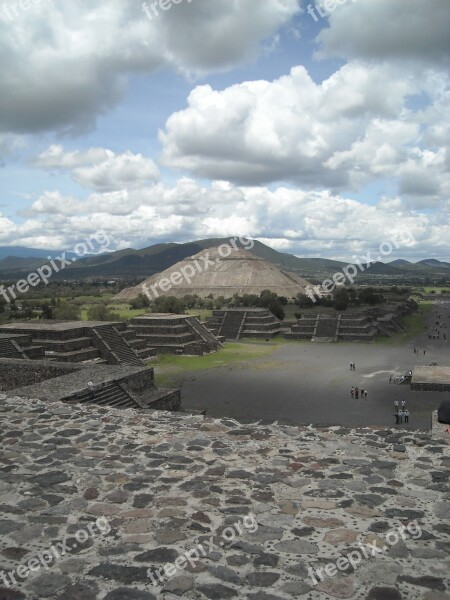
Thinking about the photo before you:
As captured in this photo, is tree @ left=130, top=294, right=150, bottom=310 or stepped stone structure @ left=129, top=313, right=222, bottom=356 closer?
stepped stone structure @ left=129, top=313, right=222, bottom=356

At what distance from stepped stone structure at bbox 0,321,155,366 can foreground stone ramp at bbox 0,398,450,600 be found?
16993 millimetres

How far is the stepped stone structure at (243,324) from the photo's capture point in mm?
46656

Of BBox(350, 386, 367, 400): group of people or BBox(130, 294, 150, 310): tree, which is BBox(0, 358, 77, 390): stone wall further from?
BBox(130, 294, 150, 310): tree

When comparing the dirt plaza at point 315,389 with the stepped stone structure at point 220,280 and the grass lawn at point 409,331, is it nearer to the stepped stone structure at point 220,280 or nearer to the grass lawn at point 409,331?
the grass lawn at point 409,331

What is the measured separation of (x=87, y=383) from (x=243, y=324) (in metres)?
37.6

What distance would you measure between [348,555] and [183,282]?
11261 centimetres

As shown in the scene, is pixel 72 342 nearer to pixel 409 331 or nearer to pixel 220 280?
pixel 409 331

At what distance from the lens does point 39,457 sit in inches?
217

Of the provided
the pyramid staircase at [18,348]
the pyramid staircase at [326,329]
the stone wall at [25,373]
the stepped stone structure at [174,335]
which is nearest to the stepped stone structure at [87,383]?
the stone wall at [25,373]

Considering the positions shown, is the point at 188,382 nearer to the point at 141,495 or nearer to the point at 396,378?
the point at 396,378

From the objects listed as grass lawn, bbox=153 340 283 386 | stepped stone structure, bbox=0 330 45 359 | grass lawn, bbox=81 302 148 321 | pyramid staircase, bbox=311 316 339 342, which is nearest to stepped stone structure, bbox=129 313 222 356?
grass lawn, bbox=153 340 283 386

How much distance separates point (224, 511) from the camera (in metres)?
4.22

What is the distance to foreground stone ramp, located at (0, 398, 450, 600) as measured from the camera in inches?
128

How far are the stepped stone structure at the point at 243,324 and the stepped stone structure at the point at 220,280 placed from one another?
50179mm
